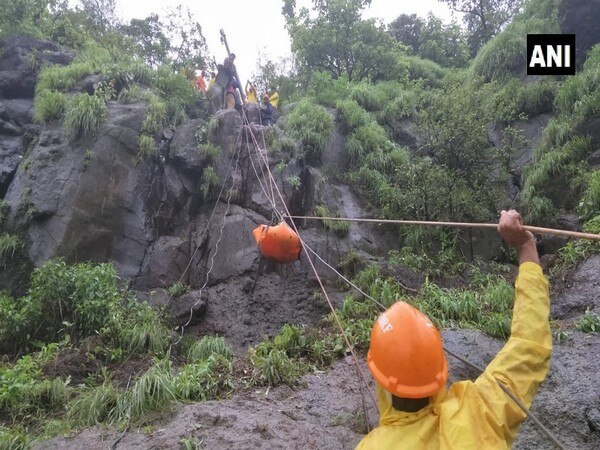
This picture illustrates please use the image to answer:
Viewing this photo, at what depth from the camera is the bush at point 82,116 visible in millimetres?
8844

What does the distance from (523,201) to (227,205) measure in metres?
5.54

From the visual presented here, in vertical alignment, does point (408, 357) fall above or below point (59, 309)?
above

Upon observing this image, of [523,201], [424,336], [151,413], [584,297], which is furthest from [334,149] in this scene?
[424,336]

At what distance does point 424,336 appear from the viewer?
1828 mm

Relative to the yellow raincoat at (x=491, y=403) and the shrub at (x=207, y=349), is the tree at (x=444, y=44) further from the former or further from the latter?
the yellow raincoat at (x=491, y=403)

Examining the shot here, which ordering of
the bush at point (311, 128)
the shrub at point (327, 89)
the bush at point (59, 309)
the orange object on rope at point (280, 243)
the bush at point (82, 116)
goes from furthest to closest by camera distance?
Answer: the shrub at point (327, 89) < the bush at point (311, 128) < the bush at point (82, 116) < the bush at point (59, 309) < the orange object on rope at point (280, 243)

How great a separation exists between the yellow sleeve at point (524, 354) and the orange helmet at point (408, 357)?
0.18 m

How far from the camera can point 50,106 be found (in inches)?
360

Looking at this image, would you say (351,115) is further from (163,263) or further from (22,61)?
(22,61)

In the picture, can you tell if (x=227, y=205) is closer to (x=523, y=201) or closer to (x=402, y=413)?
(x=523, y=201)

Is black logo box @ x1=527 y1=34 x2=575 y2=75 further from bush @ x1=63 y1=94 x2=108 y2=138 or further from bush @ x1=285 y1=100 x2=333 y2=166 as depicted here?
bush @ x1=63 y1=94 x2=108 y2=138

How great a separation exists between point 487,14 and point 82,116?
1458cm

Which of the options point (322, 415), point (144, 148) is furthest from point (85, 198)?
point (322, 415)

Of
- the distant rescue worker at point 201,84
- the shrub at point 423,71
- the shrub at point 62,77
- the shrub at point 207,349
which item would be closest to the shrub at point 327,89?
the distant rescue worker at point 201,84
